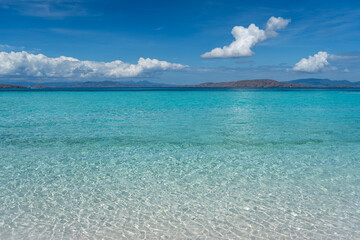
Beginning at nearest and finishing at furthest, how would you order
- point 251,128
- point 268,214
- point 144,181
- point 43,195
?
point 268,214
point 43,195
point 144,181
point 251,128

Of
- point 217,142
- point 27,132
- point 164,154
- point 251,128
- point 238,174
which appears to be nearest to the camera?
point 238,174

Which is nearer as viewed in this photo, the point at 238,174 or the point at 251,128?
the point at 238,174

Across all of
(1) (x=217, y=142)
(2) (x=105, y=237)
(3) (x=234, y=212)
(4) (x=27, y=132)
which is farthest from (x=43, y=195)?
(4) (x=27, y=132)

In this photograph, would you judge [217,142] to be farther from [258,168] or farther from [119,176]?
[119,176]

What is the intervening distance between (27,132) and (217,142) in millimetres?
10866

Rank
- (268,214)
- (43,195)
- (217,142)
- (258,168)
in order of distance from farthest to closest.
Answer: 1. (217,142)
2. (258,168)
3. (43,195)
4. (268,214)

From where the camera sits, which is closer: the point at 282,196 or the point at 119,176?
the point at 282,196

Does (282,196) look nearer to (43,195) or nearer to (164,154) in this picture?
(164,154)

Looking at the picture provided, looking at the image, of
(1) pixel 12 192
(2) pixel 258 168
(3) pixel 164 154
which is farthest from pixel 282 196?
(1) pixel 12 192

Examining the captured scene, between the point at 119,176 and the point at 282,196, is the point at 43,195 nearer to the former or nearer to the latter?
the point at 119,176

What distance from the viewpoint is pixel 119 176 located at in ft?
28.0

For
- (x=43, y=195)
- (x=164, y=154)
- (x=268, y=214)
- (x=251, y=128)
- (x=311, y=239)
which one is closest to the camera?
(x=311, y=239)

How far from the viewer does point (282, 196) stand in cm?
709

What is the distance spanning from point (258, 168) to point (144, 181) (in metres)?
3.94
